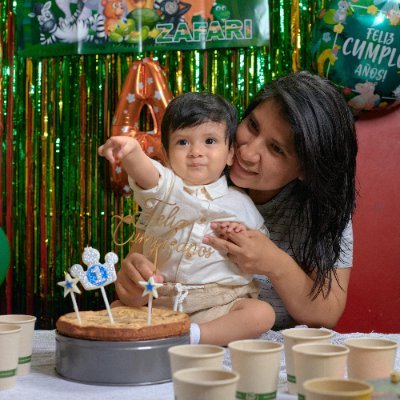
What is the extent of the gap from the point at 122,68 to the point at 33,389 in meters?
2.79

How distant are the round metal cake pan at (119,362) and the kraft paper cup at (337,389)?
0.38m

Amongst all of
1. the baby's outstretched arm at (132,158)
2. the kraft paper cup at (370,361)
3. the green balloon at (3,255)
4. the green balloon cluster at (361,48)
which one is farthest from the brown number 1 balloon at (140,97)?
the kraft paper cup at (370,361)

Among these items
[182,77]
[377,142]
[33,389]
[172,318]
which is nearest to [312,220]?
[172,318]

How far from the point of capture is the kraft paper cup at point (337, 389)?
2.90 feet

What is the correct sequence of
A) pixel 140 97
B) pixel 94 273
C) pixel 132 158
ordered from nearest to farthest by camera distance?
pixel 94 273, pixel 132 158, pixel 140 97

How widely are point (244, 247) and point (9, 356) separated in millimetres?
628

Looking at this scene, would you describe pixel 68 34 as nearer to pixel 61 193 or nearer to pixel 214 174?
pixel 61 193

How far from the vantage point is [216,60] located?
3.76 metres

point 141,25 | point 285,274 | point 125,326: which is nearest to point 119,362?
point 125,326

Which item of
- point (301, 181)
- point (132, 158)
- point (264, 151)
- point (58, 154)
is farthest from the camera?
point (58, 154)

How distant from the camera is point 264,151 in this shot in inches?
69.7

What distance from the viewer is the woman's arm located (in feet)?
5.45

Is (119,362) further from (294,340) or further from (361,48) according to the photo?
(361,48)

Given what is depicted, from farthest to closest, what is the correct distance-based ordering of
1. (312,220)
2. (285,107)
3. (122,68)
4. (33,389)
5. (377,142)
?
(122,68), (377,142), (312,220), (285,107), (33,389)
